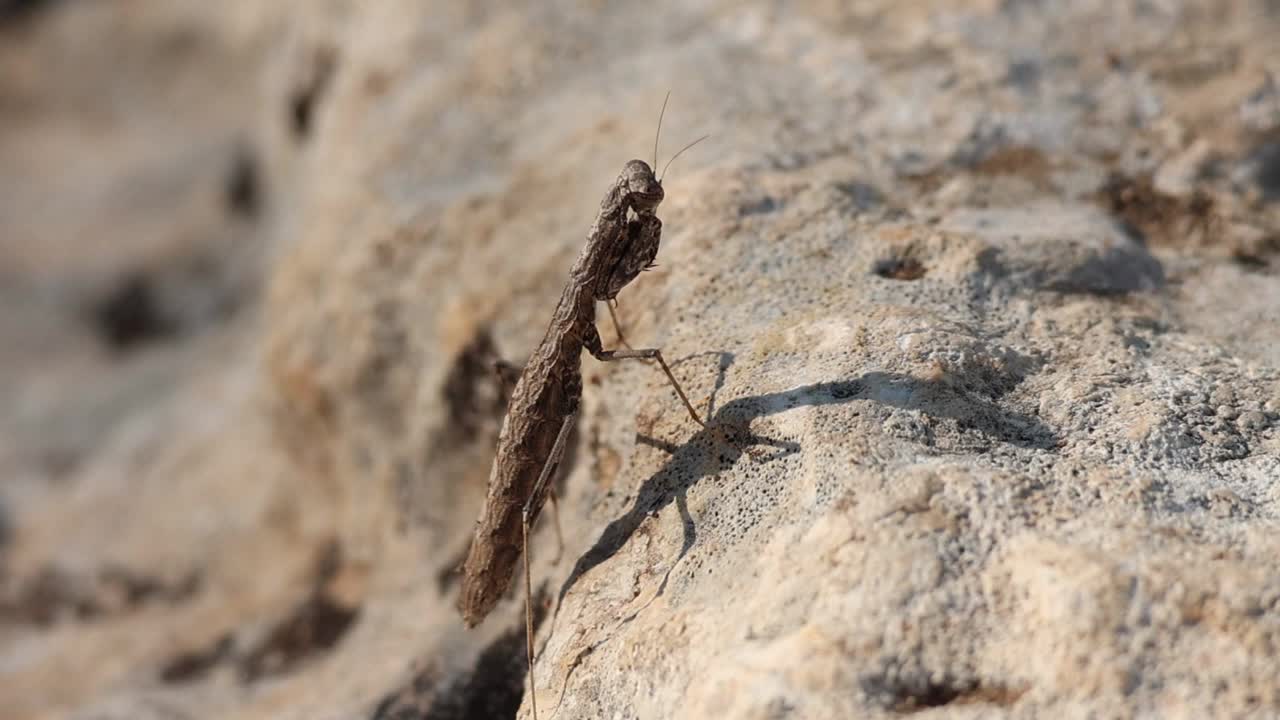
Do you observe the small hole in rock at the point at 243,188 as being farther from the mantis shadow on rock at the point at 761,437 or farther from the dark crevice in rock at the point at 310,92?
the mantis shadow on rock at the point at 761,437

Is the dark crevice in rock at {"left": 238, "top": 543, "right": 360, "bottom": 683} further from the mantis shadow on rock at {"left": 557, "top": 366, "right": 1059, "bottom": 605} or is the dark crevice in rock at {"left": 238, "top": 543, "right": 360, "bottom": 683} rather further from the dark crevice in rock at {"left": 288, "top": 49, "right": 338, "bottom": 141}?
the dark crevice in rock at {"left": 288, "top": 49, "right": 338, "bottom": 141}

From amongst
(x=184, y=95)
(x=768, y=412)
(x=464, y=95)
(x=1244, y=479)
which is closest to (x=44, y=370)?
(x=184, y=95)

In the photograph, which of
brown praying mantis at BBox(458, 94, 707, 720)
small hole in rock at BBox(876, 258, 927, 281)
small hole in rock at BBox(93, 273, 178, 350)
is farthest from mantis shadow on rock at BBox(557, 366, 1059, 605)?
small hole in rock at BBox(93, 273, 178, 350)

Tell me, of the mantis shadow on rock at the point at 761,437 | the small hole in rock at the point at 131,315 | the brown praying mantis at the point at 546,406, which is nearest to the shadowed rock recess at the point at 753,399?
the mantis shadow on rock at the point at 761,437

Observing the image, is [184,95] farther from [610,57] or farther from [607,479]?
[607,479]

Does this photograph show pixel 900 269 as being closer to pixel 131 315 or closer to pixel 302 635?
pixel 302 635

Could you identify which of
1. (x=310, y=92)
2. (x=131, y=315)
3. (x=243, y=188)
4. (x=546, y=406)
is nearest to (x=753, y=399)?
(x=546, y=406)
